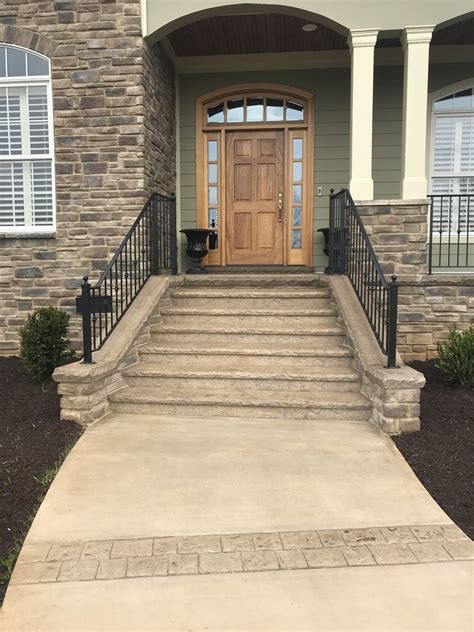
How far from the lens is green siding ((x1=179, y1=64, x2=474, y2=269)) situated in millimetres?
7168

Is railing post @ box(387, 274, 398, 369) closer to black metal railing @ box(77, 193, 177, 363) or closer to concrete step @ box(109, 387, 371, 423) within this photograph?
concrete step @ box(109, 387, 371, 423)

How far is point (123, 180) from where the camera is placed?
6051 mm

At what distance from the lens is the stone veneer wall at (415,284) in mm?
5695

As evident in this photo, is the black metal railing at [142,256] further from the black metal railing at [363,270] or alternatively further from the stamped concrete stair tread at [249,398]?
the black metal railing at [363,270]

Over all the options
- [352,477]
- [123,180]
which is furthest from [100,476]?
[123,180]

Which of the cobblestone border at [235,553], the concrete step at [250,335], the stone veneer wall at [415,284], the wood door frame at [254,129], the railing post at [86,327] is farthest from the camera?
the wood door frame at [254,129]

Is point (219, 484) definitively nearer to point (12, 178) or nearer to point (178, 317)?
point (178, 317)

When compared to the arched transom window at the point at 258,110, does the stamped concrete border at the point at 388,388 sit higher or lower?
lower

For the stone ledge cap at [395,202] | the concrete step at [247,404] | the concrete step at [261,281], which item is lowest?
the concrete step at [247,404]

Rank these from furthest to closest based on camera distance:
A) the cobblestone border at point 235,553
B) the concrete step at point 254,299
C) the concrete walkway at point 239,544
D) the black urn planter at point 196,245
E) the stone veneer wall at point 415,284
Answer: the black urn planter at point 196,245, the stone veneer wall at point 415,284, the concrete step at point 254,299, the cobblestone border at point 235,553, the concrete walkway at point 239,544

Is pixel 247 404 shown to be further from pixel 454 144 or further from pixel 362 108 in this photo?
pixel 454 144

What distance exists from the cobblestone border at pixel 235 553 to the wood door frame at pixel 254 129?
17.7ft

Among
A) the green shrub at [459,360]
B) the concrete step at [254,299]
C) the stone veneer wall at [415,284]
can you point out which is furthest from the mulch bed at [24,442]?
the stone veneer wall at [415,284]

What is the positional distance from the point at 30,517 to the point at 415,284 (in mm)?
4564
